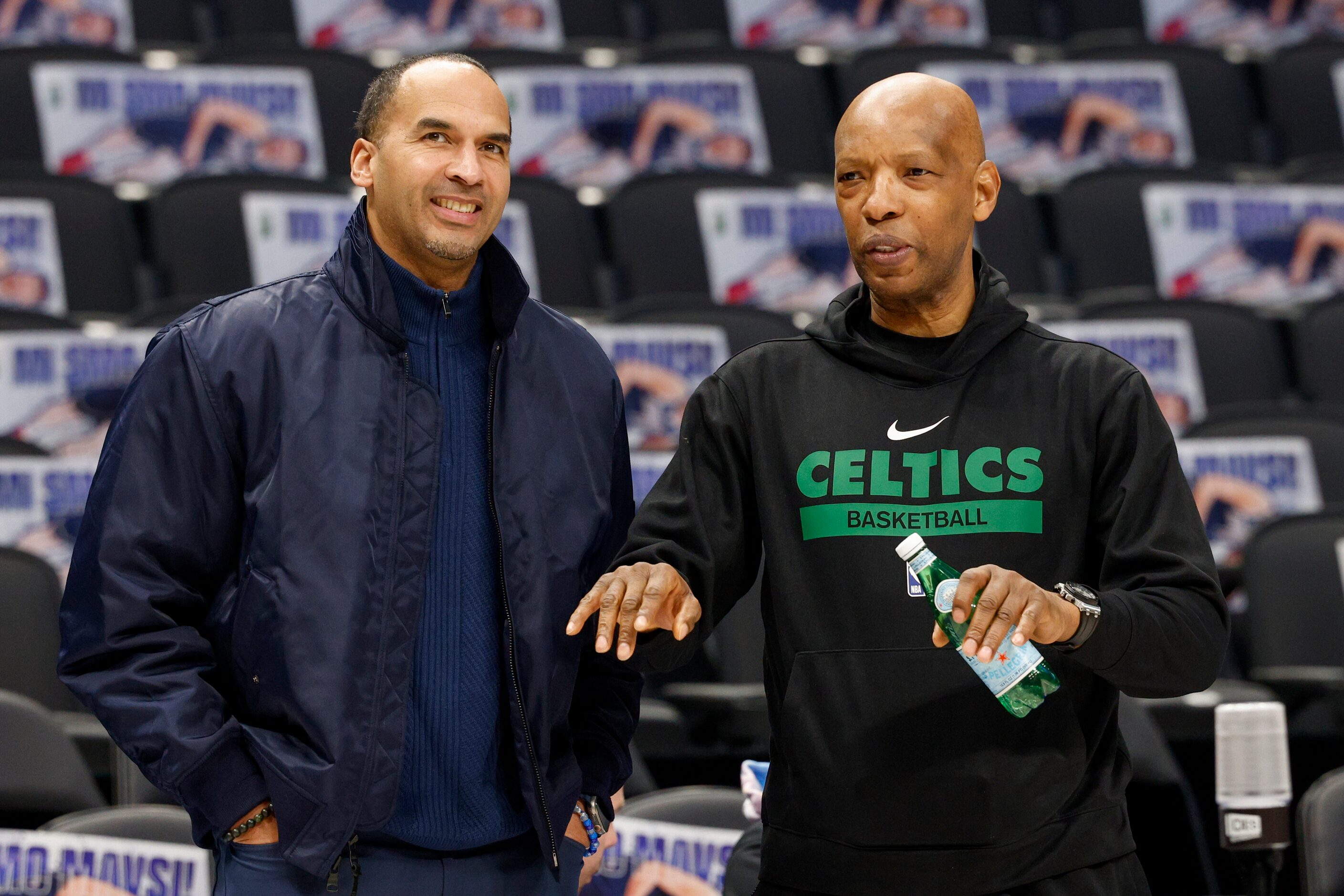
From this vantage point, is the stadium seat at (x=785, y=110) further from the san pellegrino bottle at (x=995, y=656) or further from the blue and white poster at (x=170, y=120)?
the san pellegrino bottle at (x=995, y=656)

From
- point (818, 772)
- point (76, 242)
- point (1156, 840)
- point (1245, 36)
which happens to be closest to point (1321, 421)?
point (1156, 840)

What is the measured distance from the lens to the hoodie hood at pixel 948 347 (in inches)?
75.1

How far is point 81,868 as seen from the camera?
2.48 m

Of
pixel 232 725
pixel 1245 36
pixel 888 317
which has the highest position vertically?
pixel 1245 36

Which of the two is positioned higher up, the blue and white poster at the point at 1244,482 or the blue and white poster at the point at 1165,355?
the blue and white poster at the point at 1165,355

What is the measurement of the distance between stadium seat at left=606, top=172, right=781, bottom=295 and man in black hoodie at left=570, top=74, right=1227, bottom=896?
3.22 metres

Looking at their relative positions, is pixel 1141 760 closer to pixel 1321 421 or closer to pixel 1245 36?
pixel 1321 421

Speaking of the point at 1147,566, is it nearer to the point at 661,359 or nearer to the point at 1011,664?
the point at 1011,664

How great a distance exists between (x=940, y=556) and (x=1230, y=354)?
3532 mm

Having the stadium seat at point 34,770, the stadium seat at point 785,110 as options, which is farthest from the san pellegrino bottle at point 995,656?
the stadium seat at point 785,110

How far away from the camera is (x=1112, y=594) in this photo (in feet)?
5.58

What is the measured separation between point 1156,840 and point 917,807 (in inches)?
63.0

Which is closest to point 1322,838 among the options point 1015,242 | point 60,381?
point 60,381

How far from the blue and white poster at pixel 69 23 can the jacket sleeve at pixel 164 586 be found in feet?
13.5
